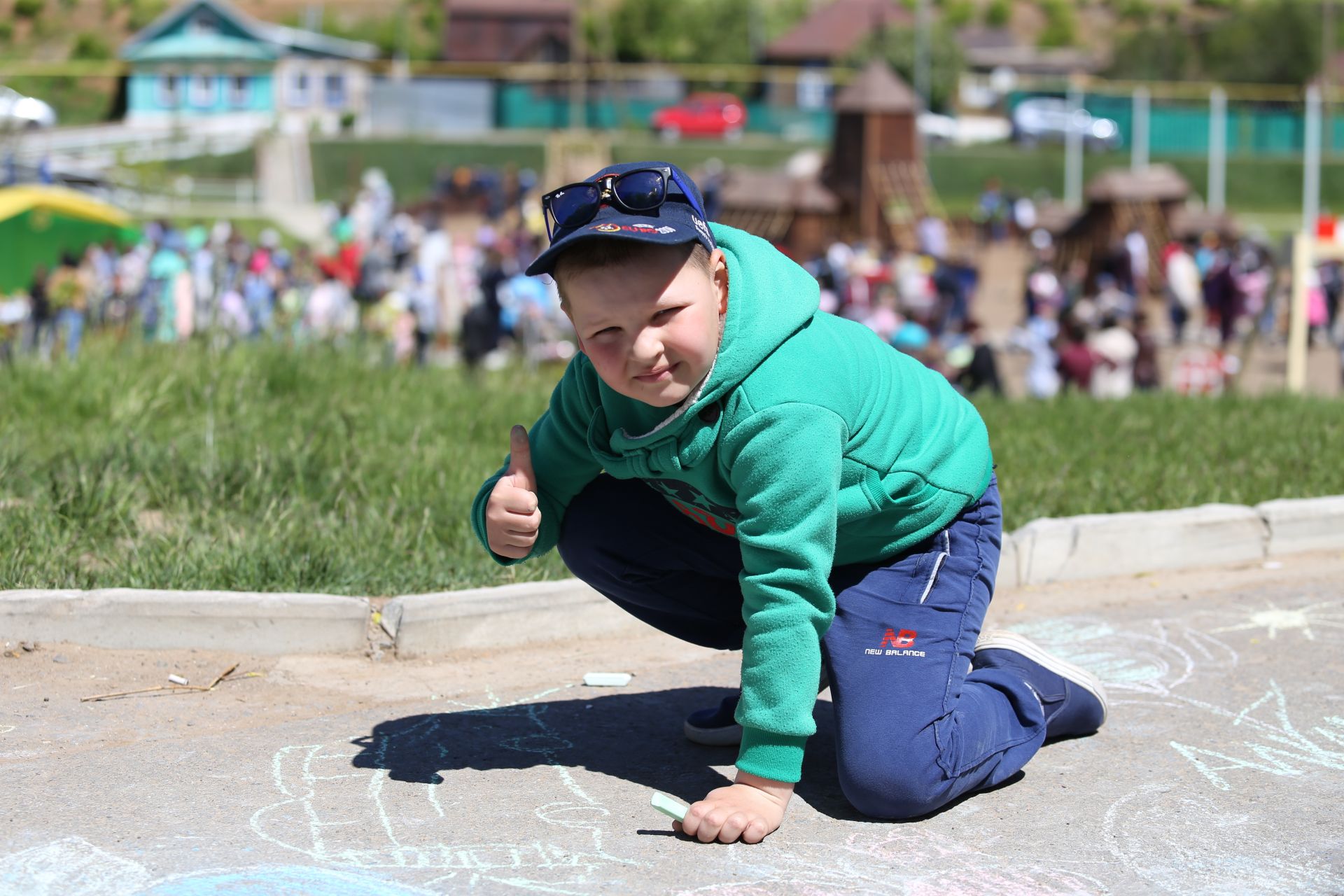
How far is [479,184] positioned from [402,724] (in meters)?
37.2

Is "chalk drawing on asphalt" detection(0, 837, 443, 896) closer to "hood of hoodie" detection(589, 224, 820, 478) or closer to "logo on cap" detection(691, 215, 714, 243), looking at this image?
"hood of hoodie" detection(589, 224, 820, 478)

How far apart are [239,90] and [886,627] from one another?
182 ft

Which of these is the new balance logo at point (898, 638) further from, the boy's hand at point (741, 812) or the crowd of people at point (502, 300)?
the crowd of people at point (502, 300)

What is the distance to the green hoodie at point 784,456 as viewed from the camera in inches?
A: 111

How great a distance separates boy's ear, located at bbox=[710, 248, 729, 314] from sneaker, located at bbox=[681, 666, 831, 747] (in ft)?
3.56

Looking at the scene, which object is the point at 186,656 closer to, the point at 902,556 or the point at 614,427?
the point at 614,427

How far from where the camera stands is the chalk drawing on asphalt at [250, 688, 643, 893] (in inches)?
111

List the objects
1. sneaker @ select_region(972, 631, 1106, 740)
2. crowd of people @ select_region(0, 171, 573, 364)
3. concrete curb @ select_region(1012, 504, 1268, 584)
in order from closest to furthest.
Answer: sneaker @ select_region(972, 631, 1106, 740) → concrete curb @ select_region(1012, 504, 1268, 584) → crowd of people @ select_region(0, 171, 573, 364)

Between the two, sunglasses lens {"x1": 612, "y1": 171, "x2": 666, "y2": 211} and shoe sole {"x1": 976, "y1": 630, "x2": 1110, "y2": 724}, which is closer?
sunglasses lens {"x1": 612, "y1": 171, "x2": 666, "y2": 211}

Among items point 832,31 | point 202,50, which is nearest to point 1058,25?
point 832,31

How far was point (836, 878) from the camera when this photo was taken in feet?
9.21

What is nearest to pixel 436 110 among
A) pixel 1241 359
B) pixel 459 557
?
pixel 1241 359

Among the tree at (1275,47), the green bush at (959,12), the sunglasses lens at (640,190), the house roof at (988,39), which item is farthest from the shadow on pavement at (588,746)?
the green bush at (959,12)

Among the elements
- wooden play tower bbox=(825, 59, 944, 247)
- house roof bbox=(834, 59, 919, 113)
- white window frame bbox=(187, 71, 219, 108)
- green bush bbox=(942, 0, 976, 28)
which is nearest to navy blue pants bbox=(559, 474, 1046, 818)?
wooden play tower bbox=(825, 59, 944, 247)
